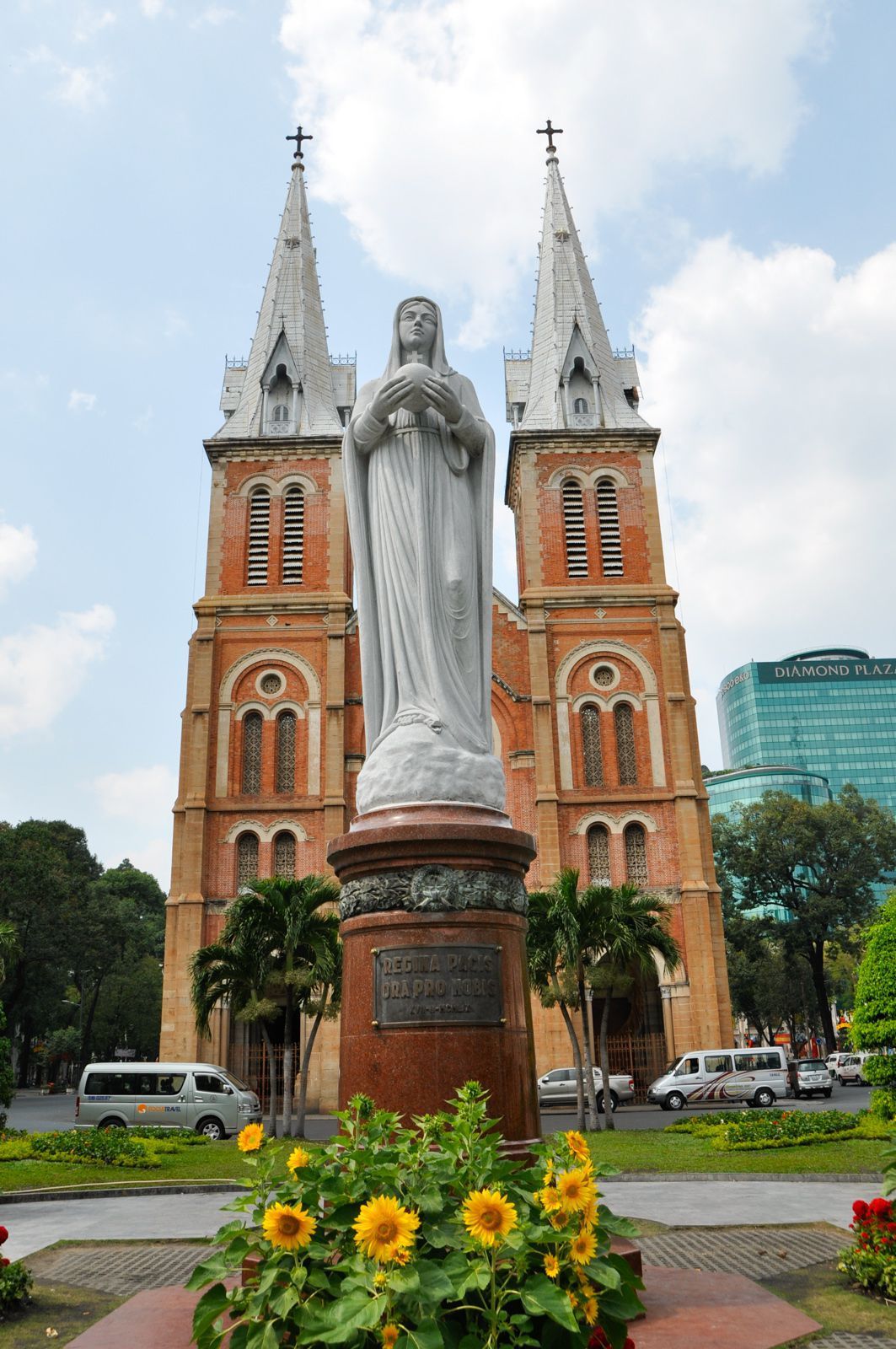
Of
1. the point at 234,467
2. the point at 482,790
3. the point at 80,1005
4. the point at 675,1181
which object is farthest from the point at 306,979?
the point at 80,1005

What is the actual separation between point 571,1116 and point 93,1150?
571 inches

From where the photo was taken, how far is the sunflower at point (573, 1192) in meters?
3.56

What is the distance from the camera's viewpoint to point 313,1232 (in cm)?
358

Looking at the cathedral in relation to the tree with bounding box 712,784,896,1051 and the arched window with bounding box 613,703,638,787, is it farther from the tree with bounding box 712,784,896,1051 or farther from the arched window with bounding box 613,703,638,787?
the tree with bounding box 712,784,896,1051

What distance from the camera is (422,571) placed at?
684 centimetres

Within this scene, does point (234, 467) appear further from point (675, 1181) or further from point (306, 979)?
point (675, 1181)

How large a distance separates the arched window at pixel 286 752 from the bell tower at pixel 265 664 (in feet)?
0.12

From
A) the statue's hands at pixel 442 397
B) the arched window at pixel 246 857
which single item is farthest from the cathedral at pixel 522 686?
the statue's hands at pixel 442 397

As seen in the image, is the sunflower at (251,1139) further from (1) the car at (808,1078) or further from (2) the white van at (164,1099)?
(1) the car at (808,1078)

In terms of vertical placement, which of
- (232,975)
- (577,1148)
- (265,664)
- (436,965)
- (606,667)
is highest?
(265,664)

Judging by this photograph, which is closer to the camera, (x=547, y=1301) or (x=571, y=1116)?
(x=547, y=1301)

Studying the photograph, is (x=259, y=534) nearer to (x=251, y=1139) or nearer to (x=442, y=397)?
(x=442, y=397)

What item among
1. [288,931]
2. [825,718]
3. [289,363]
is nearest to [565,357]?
[289,363]

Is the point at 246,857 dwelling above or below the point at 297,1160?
above
